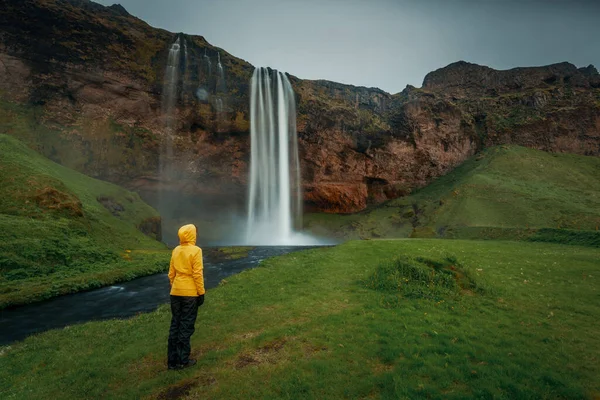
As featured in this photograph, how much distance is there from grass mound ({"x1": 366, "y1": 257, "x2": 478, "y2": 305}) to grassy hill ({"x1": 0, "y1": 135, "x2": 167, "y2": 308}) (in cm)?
2205

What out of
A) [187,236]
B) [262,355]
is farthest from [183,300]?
[262,355]

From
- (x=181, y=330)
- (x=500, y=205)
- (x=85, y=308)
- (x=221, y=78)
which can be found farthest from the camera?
(x=221, y=78)

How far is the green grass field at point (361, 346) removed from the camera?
22.3 feet

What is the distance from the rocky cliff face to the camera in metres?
56.6

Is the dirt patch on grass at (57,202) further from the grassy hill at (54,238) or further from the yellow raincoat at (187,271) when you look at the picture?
the yellow raincoat at (187,271)

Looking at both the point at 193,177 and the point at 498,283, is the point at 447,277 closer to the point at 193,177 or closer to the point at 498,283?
the point at 498,283

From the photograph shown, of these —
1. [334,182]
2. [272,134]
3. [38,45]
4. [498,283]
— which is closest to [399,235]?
[334,182]

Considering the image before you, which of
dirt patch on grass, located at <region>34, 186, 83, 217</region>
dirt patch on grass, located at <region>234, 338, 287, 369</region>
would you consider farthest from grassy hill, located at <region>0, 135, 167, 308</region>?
dirt patch on grass, located at <region>234, 338, 287, 369</region>

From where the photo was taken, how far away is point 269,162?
72.8m

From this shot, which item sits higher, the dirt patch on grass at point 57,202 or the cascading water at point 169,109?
the cascading water at point 169,109

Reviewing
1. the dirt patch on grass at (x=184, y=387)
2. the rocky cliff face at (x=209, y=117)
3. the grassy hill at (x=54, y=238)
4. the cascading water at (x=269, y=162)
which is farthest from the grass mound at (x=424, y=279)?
the rocky cliff face at (x=209, y=117)

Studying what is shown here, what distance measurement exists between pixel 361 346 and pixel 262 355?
2970mm

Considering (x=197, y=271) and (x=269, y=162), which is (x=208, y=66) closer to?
(x=269, y=162)

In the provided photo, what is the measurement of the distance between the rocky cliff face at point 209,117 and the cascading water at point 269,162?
400cm
